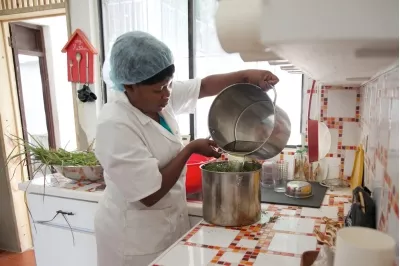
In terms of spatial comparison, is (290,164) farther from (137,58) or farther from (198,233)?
(137,58)

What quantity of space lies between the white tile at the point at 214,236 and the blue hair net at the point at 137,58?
519 millimetres

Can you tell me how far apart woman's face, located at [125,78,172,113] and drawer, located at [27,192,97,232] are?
2.04 ft

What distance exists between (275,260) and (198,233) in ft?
0.87

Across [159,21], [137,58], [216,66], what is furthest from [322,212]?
[159,21]

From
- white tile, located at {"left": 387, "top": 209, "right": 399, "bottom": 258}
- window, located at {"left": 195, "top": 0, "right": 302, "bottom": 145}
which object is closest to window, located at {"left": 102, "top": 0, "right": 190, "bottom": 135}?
window, located at {"left": 195, "top": 0, "right": 302, "bottom": 145}

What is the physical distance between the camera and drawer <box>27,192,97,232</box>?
1521 millimetres

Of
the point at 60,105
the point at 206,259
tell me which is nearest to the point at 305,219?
the point at 206,259

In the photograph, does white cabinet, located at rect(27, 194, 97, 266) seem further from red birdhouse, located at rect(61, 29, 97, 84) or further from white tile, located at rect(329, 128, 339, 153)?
white tile, located at rect(329, 128, 339, 153)

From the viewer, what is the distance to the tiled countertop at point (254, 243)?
2.92 feet

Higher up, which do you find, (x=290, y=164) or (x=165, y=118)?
(x=165, y=118)

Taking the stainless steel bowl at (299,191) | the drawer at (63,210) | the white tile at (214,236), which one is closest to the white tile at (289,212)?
the stainless steel bowl at (299,191)

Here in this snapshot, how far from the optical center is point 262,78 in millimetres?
1169

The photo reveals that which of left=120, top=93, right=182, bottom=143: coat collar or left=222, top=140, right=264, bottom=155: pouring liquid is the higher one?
left=120, top=93, right=182, bottom=143: coat collar

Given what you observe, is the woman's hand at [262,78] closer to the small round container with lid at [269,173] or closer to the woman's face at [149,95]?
the woman's face at [149,95]
